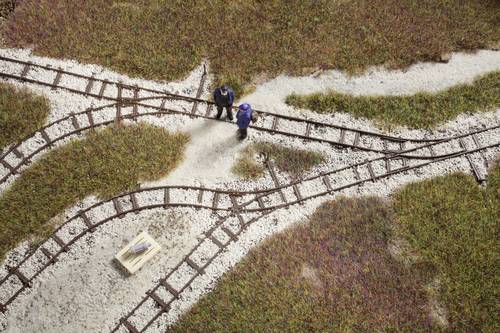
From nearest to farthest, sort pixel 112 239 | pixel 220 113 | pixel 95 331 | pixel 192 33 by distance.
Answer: pixel 95 331 < pixel 112 239 < pixel 220 113 < pixel 192 33

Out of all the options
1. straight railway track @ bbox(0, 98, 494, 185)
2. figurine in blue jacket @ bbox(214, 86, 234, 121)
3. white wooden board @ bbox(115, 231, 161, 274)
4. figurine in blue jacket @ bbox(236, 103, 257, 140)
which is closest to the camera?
white wooden board @ bbox(115, 231, 161, 274)

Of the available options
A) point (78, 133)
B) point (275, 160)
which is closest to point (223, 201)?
point (275, 160)

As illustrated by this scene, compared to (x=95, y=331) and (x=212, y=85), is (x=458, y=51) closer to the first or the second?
(x=212, y=85)

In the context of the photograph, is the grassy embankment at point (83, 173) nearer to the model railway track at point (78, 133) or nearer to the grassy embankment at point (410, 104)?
the model railway track at point (78, 133)

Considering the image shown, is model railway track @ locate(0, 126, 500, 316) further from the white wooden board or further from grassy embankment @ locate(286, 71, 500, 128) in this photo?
grassy embankment @ locate(286, 71, 500, 128)

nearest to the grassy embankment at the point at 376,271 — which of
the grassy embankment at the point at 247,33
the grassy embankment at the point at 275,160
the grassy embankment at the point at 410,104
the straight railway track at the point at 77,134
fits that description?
the straight railway track at the point at 77,134

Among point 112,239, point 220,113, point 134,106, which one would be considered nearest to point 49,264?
point 112,239

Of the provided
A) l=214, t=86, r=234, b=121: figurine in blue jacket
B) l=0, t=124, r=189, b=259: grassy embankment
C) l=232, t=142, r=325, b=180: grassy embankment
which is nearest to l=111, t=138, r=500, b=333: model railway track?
l=232, t=142, r=325, b=180: grassy embankment
